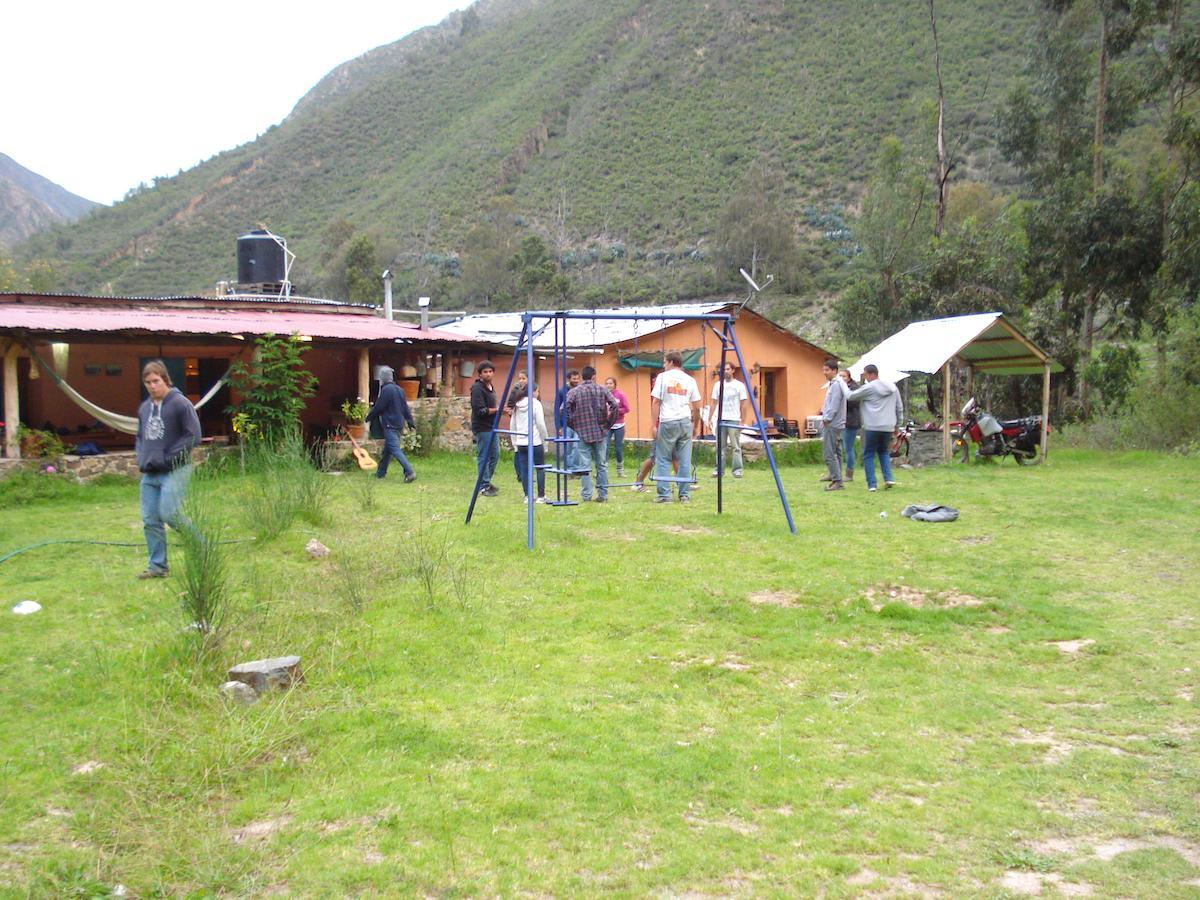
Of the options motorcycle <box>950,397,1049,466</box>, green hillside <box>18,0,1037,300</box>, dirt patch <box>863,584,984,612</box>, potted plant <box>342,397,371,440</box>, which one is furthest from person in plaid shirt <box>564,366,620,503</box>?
green hillside <box>18,0,1037,300</box>

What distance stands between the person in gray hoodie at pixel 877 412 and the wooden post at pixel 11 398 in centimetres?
1187

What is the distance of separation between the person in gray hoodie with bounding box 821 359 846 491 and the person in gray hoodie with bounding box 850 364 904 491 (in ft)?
1.57

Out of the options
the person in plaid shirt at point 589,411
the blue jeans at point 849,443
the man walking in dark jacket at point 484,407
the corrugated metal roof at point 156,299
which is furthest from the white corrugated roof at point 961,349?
the corrugated metal roof at point 156,299

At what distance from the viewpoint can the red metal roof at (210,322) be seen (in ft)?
50.3

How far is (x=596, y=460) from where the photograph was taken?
12.1 m

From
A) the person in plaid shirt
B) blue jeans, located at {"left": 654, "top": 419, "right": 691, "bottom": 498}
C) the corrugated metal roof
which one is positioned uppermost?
the corrugated metal roof

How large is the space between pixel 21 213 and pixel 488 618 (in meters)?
138

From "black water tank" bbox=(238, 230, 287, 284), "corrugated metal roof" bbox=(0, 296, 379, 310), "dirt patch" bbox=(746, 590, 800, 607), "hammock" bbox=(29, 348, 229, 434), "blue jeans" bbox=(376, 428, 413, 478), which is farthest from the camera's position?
"black water tank" bbox=(238, 230, 287, 284)

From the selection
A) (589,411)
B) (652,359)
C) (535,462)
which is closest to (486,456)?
(535,462)

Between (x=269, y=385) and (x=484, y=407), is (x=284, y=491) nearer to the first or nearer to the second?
(x=484, y=407)

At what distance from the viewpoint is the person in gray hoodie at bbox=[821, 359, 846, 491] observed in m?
14.0

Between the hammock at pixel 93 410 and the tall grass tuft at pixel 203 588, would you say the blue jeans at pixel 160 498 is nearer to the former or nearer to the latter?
the tall grass tuft at pixel 203 588

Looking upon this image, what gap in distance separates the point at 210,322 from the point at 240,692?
542 inches

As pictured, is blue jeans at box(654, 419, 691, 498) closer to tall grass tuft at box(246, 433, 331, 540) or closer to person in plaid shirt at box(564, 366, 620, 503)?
person in plaid shirt at box(564, 366, 620, 503)
